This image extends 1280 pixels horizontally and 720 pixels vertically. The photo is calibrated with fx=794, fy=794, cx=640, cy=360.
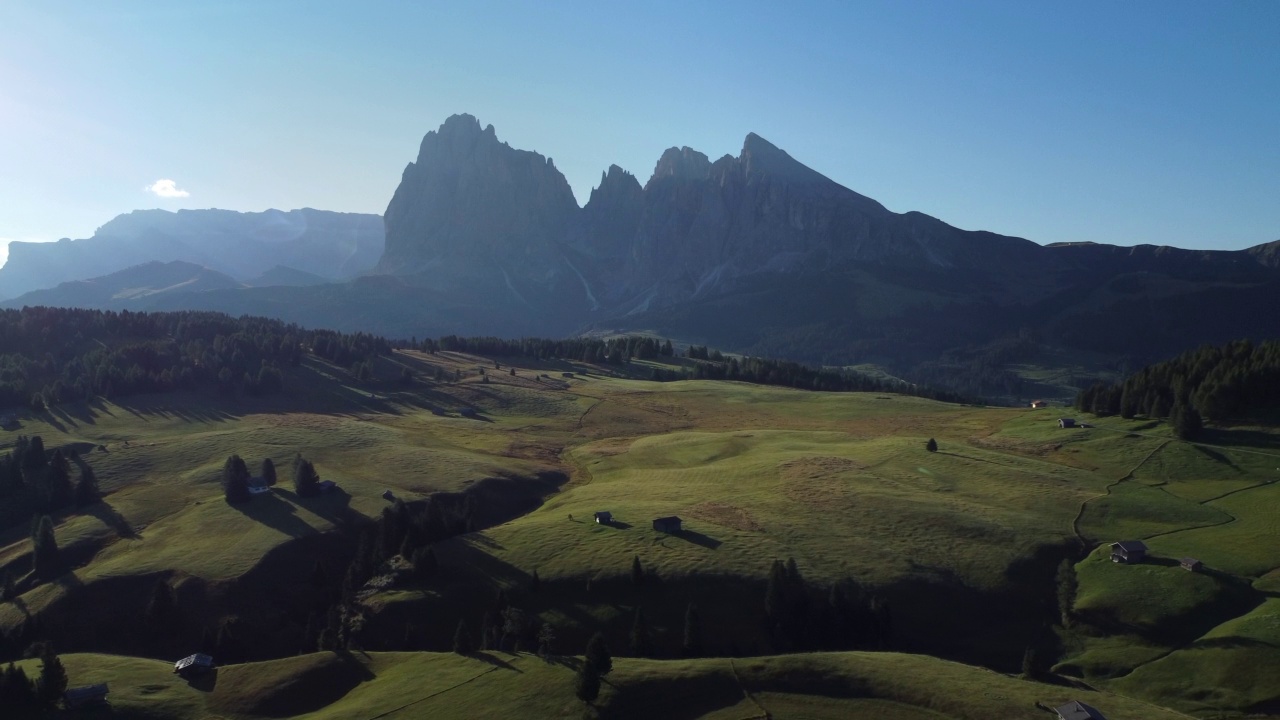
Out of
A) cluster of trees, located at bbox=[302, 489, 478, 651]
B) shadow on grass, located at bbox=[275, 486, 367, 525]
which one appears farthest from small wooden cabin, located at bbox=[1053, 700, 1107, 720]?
shadow on grass, located at bbox=[275, 486, 367, 525]

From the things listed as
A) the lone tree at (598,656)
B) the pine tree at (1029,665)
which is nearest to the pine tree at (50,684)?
the lone tree at (598,656)

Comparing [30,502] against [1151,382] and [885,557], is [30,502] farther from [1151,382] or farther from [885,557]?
[1151,382]

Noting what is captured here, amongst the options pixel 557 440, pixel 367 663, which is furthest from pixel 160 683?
pixel 557 440

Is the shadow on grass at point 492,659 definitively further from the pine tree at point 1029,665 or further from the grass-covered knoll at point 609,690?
the pine tree at point 1029,665

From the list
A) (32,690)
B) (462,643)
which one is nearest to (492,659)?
(462,643)

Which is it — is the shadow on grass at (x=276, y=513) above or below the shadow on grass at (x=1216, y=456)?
below

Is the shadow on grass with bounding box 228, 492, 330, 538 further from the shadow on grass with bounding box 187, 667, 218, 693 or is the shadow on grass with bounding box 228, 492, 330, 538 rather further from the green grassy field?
the shadow on grass with bounding box 187, 667, 218, 693
